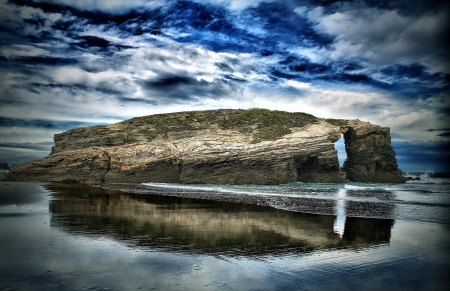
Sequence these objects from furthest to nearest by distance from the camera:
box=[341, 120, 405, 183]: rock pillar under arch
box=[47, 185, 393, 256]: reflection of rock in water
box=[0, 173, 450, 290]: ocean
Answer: box=[341, 120, 405, 183]: rock pillar under arch < box=[47, 185, 393, 256]: reflection of rock in water < box=[0, 173, 450, 290]: ocean

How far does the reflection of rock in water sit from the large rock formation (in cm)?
2475

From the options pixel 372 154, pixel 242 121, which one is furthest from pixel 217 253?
pixel 372 154

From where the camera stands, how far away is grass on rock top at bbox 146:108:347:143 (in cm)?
4194

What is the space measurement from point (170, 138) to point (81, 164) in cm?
1172

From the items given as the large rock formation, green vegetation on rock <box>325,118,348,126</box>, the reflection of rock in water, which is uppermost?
green vegetation on rock <box>325,118,348,126</box>

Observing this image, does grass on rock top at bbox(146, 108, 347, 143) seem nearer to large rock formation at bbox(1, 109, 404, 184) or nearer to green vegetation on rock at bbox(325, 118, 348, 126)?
green vegetation on rock at bbox(325, 118, 348, 126)

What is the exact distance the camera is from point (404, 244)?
295 inches

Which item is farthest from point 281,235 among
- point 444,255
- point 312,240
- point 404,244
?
point 444,255

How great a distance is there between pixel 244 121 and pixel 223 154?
9191 millimetres

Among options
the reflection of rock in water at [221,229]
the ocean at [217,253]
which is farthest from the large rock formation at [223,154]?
the ocean at [217,253]

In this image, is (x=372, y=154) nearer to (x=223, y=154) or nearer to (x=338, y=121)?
(x=338, y=121)

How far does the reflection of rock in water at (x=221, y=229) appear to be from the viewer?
6.96m

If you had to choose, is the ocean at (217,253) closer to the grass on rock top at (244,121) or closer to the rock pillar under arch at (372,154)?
the grass on rock top at (244,121)

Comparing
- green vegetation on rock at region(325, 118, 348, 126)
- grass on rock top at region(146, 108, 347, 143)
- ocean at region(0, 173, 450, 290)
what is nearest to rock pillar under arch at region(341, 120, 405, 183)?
green vegetation on rock at region(325, 118, 348, 126)
